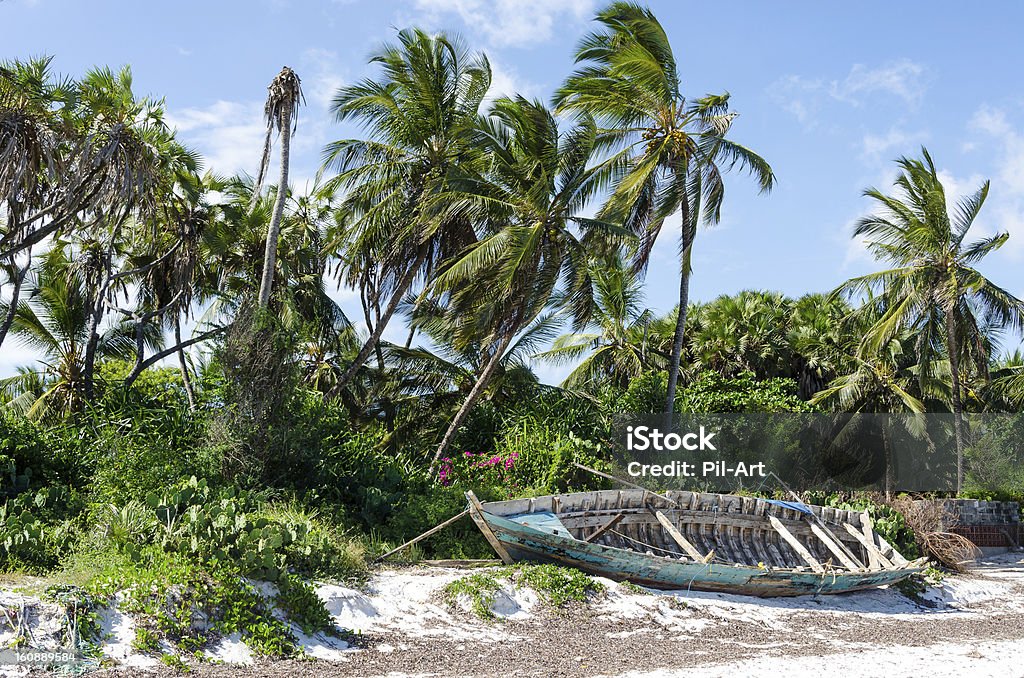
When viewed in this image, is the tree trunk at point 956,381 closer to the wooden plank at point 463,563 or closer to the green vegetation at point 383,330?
the green vegetation at point 383,330

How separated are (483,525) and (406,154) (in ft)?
36.0

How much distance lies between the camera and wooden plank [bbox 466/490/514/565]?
12.1 metres

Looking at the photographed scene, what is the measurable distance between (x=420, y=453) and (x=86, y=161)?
9.16 meters

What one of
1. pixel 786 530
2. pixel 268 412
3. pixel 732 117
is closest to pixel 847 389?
pixel 732 117

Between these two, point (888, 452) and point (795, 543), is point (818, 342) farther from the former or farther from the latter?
point (795, 543)

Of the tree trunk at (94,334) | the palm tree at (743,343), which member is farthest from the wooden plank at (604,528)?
the palm tree at (743,343)

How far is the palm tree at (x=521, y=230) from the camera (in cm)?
1791

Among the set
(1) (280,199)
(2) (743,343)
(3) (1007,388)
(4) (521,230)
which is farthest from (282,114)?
(3) (1007,388)

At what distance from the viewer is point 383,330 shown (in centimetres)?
2042

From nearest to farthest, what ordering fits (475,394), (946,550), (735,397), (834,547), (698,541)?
(698,541) → (834,547) → (946,550) → (475,394) → (735,397)

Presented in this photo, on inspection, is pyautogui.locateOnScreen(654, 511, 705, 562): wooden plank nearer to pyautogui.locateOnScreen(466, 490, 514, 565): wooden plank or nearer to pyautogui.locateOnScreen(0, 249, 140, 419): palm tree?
pyautogui.locateOnScreen(466, 490, 514, 565): wooden plank

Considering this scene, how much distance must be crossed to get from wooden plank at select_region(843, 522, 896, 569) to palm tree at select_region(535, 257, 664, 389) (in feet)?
28.6

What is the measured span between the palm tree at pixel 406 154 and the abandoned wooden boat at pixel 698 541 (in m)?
7.79

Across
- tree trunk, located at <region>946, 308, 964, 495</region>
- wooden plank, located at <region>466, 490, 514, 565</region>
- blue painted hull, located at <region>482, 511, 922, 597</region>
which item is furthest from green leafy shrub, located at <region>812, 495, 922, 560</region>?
wooden plank, located at <region>466, 490, 514, 565</region>
